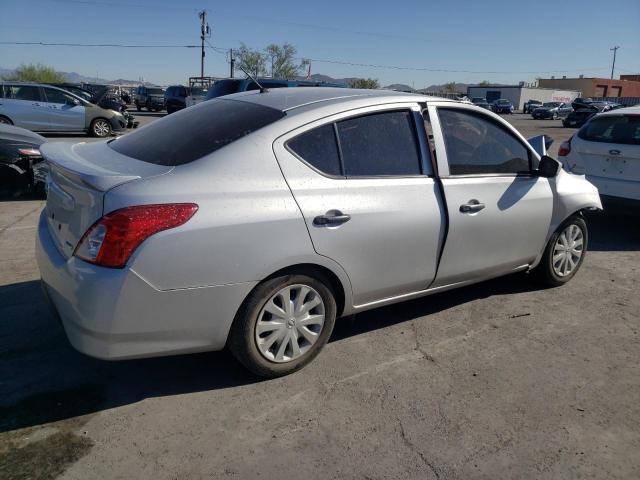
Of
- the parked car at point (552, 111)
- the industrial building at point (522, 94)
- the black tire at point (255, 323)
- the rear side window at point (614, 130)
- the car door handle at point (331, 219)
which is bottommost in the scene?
the black tire at point (255, 323)

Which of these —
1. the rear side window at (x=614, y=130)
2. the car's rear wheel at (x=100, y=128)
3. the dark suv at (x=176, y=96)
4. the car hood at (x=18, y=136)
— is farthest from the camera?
the dark suv at (x=176, y=96)

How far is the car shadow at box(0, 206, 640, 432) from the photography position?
2.93m

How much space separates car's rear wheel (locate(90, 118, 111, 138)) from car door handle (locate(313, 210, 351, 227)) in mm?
15081

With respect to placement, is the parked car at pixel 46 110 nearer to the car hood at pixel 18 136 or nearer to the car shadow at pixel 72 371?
the car hood at pixel 18 136

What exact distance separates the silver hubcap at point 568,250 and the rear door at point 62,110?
1489 centimetres

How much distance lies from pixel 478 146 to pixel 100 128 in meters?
14.8

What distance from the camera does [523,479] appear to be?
2520 mm

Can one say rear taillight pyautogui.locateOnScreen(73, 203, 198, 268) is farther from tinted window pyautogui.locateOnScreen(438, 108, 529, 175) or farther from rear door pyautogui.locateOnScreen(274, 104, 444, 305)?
tinted window pyautogui.locateOnScreen(438, 108, 529, 175)

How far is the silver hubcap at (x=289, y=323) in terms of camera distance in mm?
3082

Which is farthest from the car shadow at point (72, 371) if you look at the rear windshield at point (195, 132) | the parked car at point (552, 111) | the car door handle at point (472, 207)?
the parked car at point (552, 111)

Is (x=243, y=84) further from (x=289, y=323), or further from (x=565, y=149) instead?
(x=289, y=323)

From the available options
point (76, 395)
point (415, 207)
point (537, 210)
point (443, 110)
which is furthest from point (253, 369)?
point (537, 210)

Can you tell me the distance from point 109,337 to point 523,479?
205 centimetres

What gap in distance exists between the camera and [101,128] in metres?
16.5
